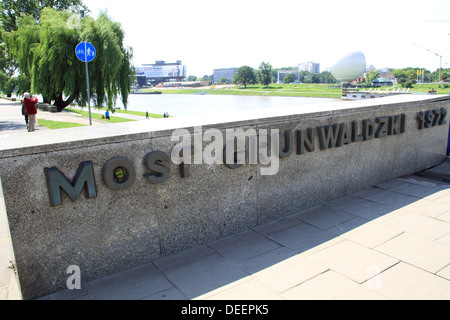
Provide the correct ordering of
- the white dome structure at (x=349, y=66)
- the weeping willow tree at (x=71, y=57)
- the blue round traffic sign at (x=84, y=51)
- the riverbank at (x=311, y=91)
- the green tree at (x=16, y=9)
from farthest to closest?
1. the riverbank at (x=311, y=91)
2. the white dome structure at (x=349, y=66)
3. the green tree at (x=16, y=9)
4. the weeping willow tree at (x=71, y=57)
5. the blue round traffic sign at (x=84, y=51)

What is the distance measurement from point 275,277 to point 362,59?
8015 centimetres

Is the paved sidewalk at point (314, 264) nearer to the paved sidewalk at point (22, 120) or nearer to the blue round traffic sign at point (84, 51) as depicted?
the blue round traffic sign at point (84, 51)

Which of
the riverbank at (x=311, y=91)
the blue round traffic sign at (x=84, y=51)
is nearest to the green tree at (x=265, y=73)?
the riverbank at (x=311, y=91)

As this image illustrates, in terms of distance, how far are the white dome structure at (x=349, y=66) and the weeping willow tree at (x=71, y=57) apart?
62.1 meters

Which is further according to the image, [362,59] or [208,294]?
[362,59]

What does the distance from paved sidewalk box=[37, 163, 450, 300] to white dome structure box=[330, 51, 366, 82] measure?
76719 mm

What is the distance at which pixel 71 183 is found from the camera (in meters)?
3.34

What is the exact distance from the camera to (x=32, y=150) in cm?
312

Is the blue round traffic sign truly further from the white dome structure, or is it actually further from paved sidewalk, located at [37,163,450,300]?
the white dome structure

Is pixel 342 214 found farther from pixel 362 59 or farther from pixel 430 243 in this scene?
pixel 362 59

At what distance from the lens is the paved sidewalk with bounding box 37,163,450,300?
330 centimetres

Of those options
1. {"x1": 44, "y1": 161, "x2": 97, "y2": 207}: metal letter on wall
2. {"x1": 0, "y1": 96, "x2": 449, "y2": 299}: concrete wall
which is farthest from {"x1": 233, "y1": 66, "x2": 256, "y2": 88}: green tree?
{"x1": 44, "y1": 161, "x2": 97, "y2": 207}: metal letter on wall

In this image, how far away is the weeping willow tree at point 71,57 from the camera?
72.9ft
